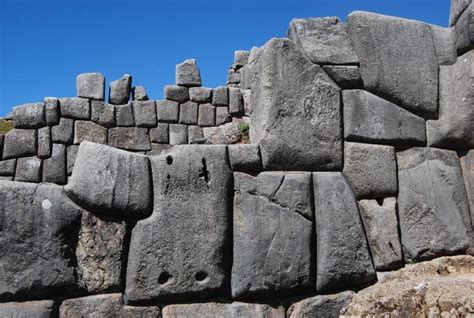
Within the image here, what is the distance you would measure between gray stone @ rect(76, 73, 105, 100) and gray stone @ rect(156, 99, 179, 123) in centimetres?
135

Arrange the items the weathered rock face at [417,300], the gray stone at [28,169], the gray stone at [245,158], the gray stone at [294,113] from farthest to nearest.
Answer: the gray stone at [28,169] → the gray stone at [294,113] → the gray stone at [245,158] → the weathered rock face at [417,300]

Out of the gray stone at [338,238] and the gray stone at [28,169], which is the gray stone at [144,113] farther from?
the gray stone at [338,238]

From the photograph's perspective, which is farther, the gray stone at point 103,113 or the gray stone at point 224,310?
the gray stone at point 103,113

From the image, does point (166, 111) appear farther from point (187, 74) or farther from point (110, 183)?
point (110, 183)

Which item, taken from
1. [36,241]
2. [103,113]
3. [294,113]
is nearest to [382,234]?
[294,113]

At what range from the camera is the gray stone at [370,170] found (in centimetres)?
416

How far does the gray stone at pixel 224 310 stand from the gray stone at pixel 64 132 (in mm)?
8233

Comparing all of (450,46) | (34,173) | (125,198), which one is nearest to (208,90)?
(34,173)

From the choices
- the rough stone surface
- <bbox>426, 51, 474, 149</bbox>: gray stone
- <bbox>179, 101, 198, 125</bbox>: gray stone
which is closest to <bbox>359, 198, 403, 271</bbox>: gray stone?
<bbox>426, 51, 474, 149</bbox>: gray stone

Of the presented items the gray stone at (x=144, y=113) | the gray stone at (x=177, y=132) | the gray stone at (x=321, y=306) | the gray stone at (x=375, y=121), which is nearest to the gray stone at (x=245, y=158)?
the gray stone at (x=375, y=121)

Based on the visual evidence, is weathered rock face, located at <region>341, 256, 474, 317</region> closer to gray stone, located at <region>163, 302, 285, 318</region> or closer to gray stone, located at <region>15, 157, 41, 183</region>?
gray stone, located at <region>163, 302, 285, 318</region>

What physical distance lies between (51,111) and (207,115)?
3348 millimetres

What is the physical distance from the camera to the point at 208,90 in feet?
40.9

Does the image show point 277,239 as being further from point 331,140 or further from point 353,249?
point 331,140
